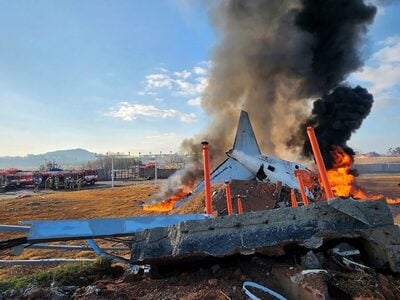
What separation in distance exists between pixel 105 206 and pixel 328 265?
19.4 metres

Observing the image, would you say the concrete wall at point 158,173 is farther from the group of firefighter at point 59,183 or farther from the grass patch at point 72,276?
the grass patch at point 72,276

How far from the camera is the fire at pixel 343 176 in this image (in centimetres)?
2036

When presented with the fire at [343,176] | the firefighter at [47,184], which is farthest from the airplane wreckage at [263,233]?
the firefighter at [47,184]

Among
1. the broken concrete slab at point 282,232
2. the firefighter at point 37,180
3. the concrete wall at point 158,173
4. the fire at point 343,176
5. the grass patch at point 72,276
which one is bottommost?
the grass patch at point 72,276

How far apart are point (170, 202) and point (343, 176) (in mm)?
11051

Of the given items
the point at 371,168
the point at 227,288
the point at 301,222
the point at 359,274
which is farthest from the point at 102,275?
the point at 371,168

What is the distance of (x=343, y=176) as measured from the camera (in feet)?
71.8

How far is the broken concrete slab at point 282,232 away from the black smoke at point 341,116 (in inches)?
Result: 762

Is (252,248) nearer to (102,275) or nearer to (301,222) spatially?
(301,222)

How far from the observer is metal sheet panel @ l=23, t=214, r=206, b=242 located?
14.5 feet

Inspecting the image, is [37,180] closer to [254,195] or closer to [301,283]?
[254,195]

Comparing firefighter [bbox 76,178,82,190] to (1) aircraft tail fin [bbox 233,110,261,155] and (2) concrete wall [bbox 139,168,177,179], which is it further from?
(1) aircraft tail fin [bbox 233,110,261,155]

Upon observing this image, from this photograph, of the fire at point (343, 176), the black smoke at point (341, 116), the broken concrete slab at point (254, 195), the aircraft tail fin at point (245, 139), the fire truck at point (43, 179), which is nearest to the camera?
the broken concrete slab at point (254, 195)

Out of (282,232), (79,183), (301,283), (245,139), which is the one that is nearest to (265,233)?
(282,232)
